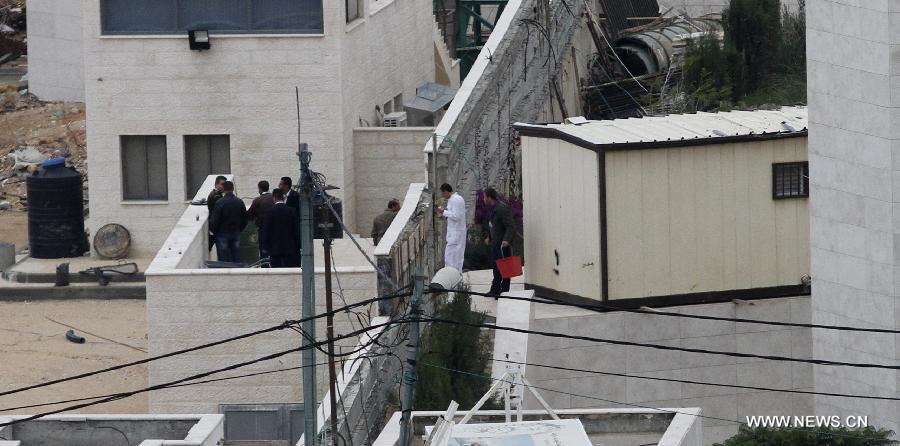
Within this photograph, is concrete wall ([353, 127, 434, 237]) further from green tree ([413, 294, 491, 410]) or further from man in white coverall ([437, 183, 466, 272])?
green tree ([413, 294, 491, 410])

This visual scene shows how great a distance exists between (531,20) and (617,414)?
1375 centimetres

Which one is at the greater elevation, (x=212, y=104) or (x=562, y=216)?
(x=212, y=104)

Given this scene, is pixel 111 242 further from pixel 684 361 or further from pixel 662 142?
pixel 662 142

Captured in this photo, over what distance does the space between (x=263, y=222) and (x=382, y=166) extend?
271 inches

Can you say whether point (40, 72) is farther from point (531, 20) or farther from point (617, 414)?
point (617, 414)

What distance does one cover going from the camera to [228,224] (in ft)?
87.7

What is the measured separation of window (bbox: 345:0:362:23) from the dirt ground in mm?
5483

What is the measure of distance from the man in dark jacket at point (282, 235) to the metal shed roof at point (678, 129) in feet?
9.26

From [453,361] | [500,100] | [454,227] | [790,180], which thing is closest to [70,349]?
[500,100]

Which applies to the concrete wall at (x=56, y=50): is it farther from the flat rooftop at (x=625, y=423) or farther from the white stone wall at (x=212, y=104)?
the flat rooftop at (x=625, y=423)

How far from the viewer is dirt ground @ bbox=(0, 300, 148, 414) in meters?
26.6

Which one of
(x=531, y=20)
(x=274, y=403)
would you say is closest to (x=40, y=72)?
(x=531, y=20)

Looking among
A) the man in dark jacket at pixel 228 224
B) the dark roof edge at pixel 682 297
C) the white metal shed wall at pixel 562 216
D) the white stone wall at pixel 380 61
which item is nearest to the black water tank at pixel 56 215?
the white stone wall at pixel 380 61

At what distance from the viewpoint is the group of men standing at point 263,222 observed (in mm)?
25219
